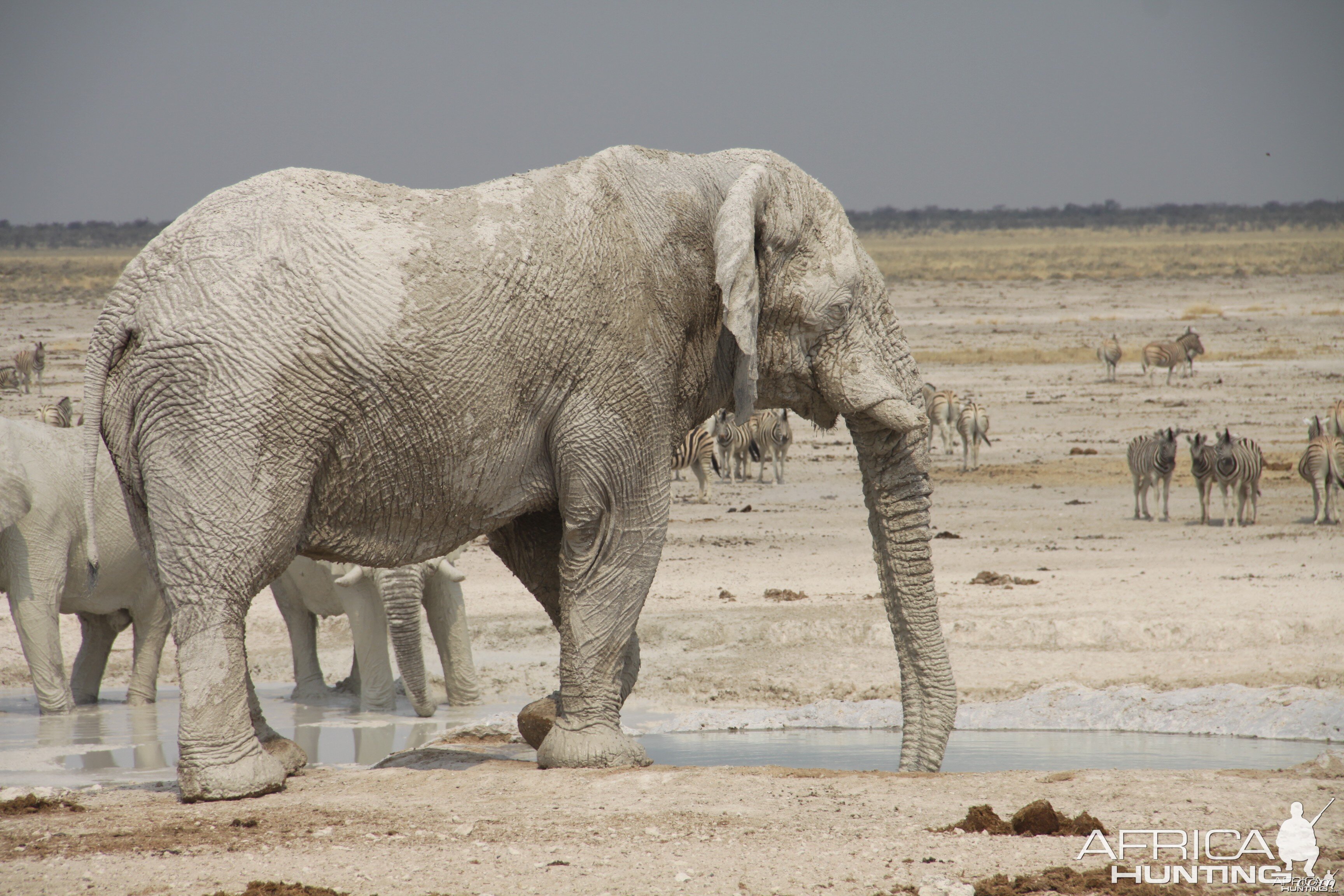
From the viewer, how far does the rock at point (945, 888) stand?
3623 mm

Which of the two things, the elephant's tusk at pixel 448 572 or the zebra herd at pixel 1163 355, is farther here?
the zebra herd at pixel 1163 355

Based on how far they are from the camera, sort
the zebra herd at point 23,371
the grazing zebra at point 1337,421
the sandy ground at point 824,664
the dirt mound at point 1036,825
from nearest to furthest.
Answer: the sandy ground at point 824,664 → the dirt mound at point 1036,825 → the grazing zebra at point 1337,421 → the zebra herd at point 23,371

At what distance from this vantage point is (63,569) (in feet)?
26.7

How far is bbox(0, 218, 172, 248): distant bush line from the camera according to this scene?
11256 centimetres

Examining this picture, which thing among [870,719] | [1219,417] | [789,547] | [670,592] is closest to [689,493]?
[789,547]

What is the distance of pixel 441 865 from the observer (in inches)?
154

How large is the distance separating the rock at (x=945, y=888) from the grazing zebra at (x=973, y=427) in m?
15.8

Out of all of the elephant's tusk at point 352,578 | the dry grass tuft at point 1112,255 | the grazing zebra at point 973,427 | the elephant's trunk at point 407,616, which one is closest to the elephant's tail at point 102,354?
the elephant's trunk at point 407,616

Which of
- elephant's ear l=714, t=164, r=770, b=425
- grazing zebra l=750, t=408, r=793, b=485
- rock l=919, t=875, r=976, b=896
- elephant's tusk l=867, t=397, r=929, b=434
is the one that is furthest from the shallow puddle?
grazing zebra l=750, t=408, r=793, b=485

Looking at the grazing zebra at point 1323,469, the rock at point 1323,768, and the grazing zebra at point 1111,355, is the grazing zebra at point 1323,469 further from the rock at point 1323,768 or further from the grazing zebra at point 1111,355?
the grazing zebra at point 1111,355

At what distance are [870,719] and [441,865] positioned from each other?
13.1 feet

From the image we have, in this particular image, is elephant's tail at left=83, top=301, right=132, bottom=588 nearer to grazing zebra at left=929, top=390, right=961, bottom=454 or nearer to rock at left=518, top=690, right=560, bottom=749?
rock at left=518, top=690, right=560, bottom=749

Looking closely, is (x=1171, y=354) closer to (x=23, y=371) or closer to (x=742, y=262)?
(x=23, y=371)

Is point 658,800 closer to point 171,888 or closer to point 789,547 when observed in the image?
point 171,888
